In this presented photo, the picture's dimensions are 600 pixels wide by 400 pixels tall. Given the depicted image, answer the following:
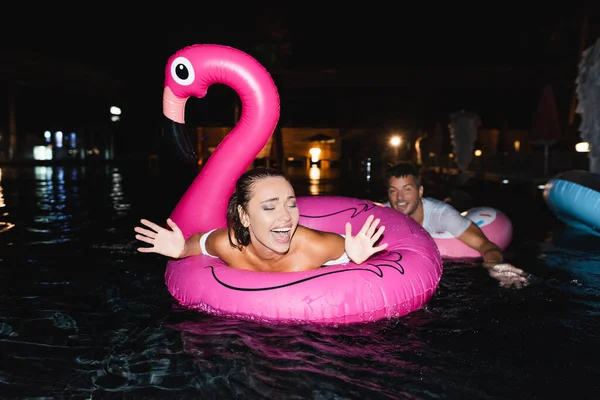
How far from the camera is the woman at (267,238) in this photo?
3.12 meters

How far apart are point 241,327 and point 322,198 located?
168cm

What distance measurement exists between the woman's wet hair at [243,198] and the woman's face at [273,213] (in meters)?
0.03

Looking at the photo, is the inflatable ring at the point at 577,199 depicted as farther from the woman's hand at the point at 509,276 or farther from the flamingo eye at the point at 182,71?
the flamingo eye at the point at 182,71

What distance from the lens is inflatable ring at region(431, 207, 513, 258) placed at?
5.22 metres

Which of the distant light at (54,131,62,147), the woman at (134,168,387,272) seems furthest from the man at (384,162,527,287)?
the distant light at (54,131,62,147)

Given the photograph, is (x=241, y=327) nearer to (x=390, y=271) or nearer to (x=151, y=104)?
(x=390, y=271)

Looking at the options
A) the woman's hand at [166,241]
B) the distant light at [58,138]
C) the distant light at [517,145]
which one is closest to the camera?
the woman's hand at [166,241]

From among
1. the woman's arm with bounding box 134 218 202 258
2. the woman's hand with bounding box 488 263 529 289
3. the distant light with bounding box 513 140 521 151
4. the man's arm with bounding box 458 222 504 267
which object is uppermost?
the distant light with bounding box 513 140 521 151

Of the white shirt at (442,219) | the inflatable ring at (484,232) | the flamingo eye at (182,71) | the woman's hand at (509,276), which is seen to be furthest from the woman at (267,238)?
the inflatable ring at (484,232)

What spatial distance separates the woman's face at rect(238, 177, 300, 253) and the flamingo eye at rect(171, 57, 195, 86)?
1.21 m

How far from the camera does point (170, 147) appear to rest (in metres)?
4.05

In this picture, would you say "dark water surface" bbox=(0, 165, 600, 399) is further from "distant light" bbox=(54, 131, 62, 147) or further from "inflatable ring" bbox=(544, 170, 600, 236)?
"distant light" bbox=(54, 131, 62, 147)

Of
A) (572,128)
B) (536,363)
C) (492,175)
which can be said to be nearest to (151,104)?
(492,175)

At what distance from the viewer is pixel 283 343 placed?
2.96 meters
